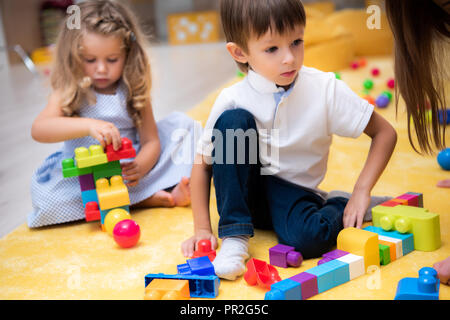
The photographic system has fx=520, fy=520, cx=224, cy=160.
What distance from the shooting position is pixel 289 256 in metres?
0.93

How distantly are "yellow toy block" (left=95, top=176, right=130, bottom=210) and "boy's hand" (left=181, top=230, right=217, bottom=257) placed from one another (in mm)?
223

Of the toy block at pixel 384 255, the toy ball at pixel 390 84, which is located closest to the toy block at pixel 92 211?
the toy block at pixel 384 255

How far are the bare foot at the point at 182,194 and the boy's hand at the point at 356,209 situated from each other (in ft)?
1.40

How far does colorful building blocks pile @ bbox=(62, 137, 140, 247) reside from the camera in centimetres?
118

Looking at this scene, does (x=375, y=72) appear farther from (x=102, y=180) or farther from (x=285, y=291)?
(x=285, y=291)

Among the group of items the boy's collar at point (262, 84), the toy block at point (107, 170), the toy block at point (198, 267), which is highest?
the boy's collar at point (262, 84)

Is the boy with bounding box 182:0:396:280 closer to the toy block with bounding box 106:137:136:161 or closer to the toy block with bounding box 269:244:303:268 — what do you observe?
the toy block with bounding box 269:244:303:268

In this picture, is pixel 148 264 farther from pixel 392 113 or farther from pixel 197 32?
pixel 197 32

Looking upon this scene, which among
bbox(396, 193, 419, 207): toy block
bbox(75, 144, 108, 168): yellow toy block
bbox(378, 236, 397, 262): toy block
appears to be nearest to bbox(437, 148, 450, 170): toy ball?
bbox(396, 193, 419, 207): toy block

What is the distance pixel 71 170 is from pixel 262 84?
1.60 ft

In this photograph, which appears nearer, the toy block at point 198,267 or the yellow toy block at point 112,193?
the toy block at point 198,267

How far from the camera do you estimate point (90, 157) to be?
117cm

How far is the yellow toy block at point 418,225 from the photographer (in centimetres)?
94

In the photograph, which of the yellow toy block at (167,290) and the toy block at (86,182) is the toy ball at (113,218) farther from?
the yellow toy block at (167,290)
